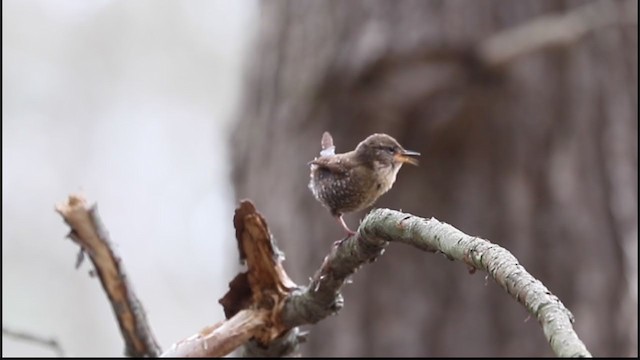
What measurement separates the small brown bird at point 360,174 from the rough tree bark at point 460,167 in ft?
5.56

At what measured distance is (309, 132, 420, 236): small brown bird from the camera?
161 centimetres

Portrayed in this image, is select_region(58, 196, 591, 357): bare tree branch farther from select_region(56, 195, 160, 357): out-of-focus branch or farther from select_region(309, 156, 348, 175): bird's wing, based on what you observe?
select_region(309, 156, 348, 175): bird's wing

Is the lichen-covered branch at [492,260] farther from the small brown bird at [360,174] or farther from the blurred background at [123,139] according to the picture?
the blurred background at [123,139]

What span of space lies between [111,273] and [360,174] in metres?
0.55

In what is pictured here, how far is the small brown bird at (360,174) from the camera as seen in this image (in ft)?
5.27

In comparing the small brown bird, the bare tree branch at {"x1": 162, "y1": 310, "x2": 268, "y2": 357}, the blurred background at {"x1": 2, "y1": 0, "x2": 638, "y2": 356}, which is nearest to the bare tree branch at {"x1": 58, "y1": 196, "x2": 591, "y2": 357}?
the bare tree branch at {"x1": 162, "y1": 310, "x2": 268, "y2": 357}

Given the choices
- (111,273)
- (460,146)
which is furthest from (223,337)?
(460,146)

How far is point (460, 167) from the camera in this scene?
3.67 metres

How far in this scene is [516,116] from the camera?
3645 millimetres

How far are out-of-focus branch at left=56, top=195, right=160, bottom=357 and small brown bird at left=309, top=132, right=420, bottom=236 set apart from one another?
1.35 ft

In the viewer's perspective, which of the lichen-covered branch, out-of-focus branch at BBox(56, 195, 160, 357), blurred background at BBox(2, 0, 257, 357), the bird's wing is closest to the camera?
the lichen-covered branch

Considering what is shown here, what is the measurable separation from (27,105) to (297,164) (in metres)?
9.65

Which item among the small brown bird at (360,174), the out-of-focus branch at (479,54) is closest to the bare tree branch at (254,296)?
the small brown bird at (360,174)

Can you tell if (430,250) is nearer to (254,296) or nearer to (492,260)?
(492,260)
